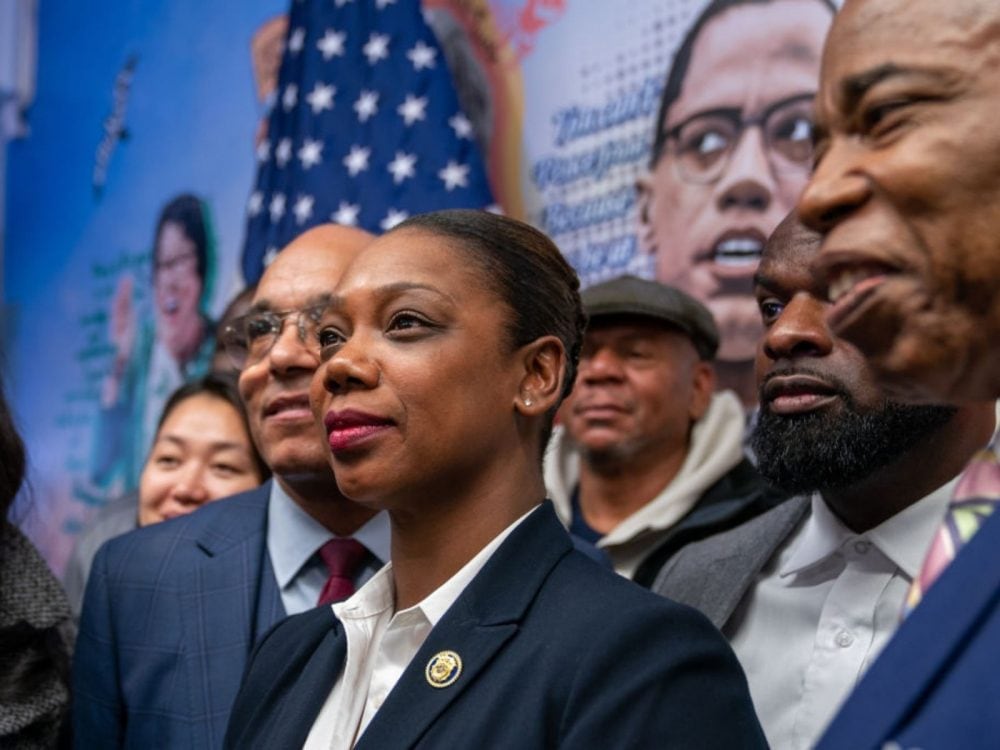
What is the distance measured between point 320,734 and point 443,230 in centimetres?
71

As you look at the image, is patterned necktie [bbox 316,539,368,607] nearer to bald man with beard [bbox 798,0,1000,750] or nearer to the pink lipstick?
the pink lipstick

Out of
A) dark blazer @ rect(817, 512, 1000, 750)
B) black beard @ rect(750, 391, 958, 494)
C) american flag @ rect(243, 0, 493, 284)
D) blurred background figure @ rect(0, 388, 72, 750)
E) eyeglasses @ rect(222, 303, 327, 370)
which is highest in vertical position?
american flag @ rect(243, 0, 493, 284)

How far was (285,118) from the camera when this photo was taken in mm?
4844

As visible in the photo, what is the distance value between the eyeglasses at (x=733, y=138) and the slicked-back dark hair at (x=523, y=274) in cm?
178

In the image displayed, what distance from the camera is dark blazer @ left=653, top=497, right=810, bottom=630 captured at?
2.09 m

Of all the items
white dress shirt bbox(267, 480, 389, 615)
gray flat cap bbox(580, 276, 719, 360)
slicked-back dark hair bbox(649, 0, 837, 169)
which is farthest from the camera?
slicked-back dark hair bbox(649, 0, 837, 169)

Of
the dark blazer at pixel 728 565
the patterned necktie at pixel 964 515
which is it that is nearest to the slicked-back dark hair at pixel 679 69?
the dark blazer at pixel 728 565

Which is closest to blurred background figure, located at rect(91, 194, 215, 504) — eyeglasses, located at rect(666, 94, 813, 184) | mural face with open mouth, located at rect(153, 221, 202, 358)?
mural face with open mouth, located at rect(153, 221, 202, 358)

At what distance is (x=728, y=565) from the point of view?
85.2 inches

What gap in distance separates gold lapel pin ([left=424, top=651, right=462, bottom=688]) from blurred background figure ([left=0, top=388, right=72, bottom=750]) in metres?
1.07

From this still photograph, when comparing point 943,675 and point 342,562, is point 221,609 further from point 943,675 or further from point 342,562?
point 943,675

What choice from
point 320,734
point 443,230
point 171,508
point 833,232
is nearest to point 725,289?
point 171,508

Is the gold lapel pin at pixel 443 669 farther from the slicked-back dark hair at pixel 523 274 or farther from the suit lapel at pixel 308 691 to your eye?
the slicked-back dark hair at pixel 523 274

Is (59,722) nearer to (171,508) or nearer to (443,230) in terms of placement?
(171,508)
